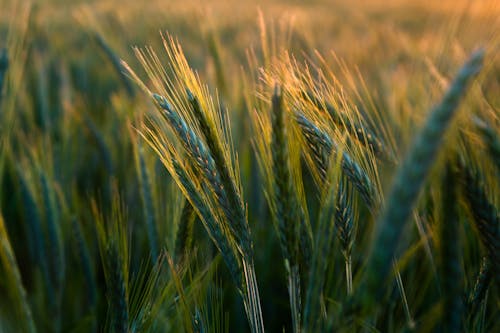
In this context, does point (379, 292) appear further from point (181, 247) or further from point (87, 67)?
point (87, 67)

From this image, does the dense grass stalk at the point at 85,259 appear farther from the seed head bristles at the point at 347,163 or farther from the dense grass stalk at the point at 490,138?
the dense grass stalk at the point at 490,138

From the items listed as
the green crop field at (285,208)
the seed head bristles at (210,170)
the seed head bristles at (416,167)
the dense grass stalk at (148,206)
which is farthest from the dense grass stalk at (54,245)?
the seed head bristles at (416,167)

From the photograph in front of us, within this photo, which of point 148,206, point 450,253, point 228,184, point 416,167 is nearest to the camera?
point 416,167

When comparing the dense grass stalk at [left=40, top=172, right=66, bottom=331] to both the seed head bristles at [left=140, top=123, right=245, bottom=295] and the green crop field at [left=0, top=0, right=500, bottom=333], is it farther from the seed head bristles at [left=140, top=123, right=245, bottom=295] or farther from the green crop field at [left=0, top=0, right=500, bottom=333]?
the seed head bristles at [left=140, top=123, right=245, bottom=295]

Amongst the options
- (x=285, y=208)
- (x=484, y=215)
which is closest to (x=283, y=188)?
(x=285, y=208)

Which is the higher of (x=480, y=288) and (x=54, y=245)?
(x=54, y=245)

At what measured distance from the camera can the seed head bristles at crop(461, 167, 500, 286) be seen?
0.54 meters

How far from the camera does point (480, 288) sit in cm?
64

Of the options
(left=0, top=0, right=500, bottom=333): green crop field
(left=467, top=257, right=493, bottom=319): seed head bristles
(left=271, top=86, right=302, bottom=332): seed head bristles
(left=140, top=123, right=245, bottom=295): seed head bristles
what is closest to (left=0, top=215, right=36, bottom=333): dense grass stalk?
(left=0, top=0, right=500, bottom=333): green crop field

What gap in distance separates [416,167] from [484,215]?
23 cm

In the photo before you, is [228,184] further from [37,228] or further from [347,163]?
[37,228]

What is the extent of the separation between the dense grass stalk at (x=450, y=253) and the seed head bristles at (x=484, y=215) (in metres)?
0.04

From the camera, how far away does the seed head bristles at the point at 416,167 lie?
1.23ft

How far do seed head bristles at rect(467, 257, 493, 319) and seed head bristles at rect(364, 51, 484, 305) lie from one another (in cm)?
28
